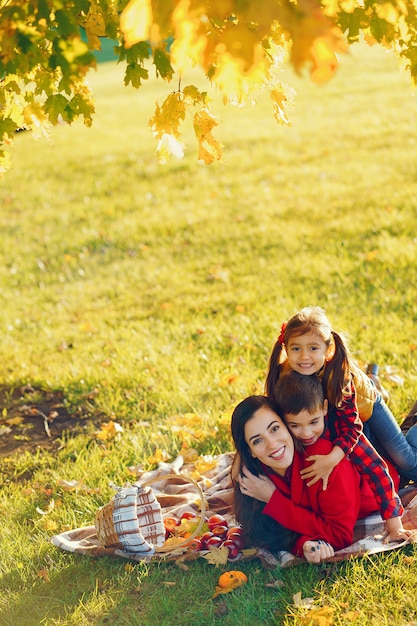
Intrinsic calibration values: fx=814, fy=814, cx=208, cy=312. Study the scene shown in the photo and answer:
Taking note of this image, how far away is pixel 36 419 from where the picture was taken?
5445 millimetres

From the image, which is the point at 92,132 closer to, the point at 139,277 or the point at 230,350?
the point at 139,277

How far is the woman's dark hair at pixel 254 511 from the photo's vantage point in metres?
3.62

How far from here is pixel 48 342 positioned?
265 inches

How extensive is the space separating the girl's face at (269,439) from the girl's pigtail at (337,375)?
276 millimetres

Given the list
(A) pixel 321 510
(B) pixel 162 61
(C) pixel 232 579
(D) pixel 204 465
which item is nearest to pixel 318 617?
(C) pixel 232 579

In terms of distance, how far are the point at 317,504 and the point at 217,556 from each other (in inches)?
19.9

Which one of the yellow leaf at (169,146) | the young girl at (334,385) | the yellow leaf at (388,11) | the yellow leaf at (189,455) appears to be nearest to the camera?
the yellow leaf at (388,11)

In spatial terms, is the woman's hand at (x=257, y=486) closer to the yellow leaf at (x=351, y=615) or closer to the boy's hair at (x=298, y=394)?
the boy's hair at (x=298, y=394)

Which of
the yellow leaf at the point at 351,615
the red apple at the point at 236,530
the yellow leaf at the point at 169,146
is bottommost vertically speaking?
the yellow leaf at the point at 351,615

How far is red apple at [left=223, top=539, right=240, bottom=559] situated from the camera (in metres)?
3.67

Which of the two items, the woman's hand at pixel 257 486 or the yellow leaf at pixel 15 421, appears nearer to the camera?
the woman's hand at pixel 257 486

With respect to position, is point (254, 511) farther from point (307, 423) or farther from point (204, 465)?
point (204, 465)

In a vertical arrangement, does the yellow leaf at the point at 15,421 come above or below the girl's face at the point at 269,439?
below

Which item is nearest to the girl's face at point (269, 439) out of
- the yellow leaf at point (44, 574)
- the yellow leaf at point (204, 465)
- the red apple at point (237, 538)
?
the red apple at point (237, 538)
